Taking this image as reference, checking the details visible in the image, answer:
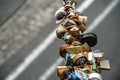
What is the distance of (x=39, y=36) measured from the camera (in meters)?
2.63

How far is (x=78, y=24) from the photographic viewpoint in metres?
1.70

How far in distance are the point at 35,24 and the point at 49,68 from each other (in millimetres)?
525

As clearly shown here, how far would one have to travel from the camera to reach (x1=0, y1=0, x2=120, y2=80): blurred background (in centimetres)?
237

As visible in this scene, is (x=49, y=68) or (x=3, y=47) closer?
(x=49, y=68)

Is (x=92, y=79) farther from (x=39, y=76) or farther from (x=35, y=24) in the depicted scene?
(x=35, y=24)

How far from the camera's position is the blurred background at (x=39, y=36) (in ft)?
7.78

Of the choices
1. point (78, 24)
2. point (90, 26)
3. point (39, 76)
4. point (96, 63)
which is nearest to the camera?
point (96, 63)

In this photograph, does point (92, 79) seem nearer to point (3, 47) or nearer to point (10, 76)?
point (10, 76)

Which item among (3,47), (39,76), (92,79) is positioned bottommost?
(92,79)

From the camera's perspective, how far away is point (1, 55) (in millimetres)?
2574

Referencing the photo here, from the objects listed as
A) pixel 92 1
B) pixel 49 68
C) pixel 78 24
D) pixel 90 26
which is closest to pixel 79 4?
pixel 92 1

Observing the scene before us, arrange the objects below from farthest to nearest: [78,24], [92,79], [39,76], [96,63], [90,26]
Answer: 1. [90,26]
2. [39,76]
3. [78,24]
4. [96,63]
5. [92,79]

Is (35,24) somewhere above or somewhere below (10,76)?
above

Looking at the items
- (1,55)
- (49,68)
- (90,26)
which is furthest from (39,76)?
(90,26)
